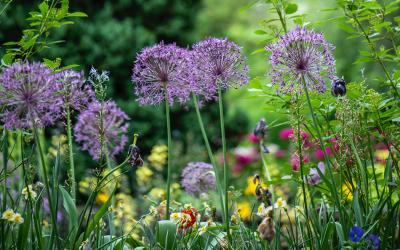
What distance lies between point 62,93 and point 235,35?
58.6 ft

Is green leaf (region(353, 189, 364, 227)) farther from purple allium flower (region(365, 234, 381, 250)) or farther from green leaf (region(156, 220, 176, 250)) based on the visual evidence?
green leaf (region(156, 220, 176, 250))

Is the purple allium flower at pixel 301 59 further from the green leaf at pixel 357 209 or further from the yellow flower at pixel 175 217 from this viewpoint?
the yellow flower at pixel 175 217

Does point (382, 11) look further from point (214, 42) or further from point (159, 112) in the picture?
point (159, 112)

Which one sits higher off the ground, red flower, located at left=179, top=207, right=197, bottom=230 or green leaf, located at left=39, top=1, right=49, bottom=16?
green leaf, located at left=39, top=1, right=49, bottom=16

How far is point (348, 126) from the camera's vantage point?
8.18 ft

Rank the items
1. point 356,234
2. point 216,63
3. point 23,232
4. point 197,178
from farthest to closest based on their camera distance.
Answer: point 197,178, point 216,63, point 23,232, point 356,234

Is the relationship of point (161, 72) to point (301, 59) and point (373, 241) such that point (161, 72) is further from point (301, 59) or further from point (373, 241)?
point (373, 241)

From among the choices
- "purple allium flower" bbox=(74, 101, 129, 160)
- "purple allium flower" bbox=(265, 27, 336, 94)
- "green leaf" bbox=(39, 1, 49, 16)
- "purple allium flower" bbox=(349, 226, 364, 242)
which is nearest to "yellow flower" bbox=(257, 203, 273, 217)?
"purple allium flower" bbox=(349, 226, 364, 242)

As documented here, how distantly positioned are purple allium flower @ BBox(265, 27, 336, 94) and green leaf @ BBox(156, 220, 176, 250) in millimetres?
732

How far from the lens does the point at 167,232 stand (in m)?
2.46

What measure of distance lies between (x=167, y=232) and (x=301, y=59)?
2.90 ft

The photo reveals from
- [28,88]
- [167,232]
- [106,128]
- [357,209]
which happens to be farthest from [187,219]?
[28,88]

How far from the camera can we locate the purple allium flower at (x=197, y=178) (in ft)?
13.2

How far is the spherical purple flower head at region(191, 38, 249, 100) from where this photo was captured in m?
2.51
